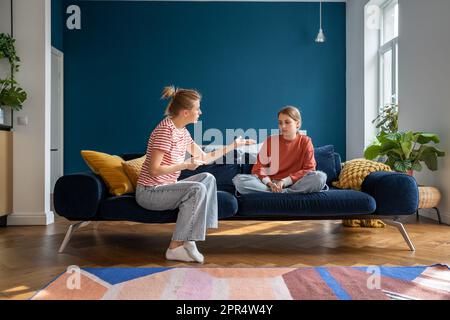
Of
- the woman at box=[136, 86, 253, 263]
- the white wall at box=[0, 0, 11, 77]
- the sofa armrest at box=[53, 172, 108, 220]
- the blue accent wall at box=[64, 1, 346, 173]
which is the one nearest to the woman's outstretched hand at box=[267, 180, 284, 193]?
the woman at box=[136, 86, 253, 263]

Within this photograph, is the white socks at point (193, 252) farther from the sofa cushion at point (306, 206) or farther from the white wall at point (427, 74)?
the white wall at point (427, 74)

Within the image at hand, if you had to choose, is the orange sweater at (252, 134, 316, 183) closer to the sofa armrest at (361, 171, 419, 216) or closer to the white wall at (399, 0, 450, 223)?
the sofa armrest at (361, 171, 419, 216)

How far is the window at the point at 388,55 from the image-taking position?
5.59 meters

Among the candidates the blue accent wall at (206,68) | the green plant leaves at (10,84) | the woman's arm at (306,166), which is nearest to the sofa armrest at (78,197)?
the woman's arm at (306,166)

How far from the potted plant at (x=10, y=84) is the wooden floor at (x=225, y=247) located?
1074 millimetres

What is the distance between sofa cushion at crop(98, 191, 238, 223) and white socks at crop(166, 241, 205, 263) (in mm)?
184

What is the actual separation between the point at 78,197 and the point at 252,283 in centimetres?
130

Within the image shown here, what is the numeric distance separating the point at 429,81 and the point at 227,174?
2.31 m

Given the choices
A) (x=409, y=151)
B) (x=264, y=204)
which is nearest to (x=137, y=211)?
(x=264, y=204)

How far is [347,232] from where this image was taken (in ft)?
11.7

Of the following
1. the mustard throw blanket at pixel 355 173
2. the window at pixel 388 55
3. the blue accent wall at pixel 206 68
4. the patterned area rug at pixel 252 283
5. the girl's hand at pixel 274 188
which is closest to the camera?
the patterned area rug at pixel 252 283

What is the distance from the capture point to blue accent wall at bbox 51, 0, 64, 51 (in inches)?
245
